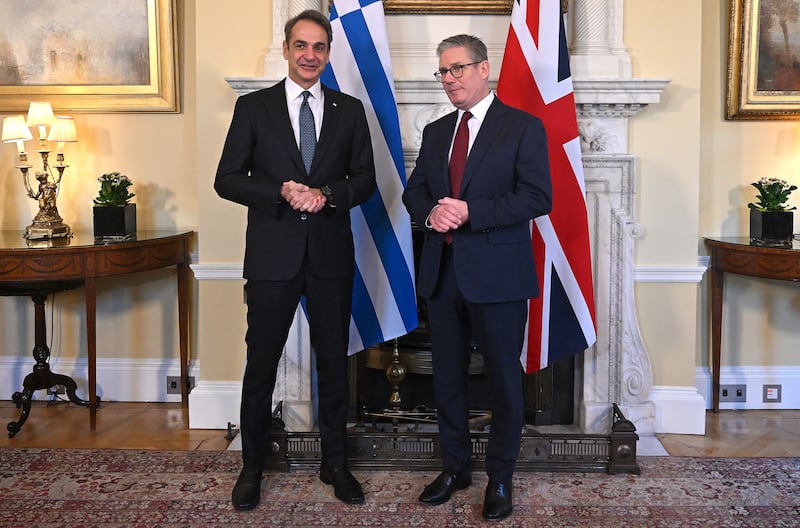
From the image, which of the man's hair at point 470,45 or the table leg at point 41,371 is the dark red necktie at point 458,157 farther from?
the table leg at point 41,371

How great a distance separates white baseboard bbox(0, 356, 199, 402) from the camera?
4.31 meters

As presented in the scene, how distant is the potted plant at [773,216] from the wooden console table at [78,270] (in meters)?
2.84

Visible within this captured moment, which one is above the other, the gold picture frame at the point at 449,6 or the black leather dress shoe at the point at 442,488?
the gold picture frame at the point at 449,6

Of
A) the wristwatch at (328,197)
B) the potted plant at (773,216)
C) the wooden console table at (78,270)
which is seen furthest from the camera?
the potted plant at (773,216)

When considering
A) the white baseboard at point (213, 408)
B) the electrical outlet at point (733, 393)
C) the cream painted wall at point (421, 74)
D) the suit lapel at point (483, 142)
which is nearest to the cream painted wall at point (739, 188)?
the cream painted wall at point (421, 74)

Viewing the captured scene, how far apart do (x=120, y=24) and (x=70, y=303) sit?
1516 mm

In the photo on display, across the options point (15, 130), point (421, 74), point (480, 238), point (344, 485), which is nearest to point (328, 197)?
point (480, 238)

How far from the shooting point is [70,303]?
435 cm

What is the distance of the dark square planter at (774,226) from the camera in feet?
12.3

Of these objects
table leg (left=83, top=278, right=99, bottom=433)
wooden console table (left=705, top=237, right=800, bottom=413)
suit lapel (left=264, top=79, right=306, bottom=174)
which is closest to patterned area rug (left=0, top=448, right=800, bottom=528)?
table leg (left=83, top=278, right=99, bottom=433)

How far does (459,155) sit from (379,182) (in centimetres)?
66

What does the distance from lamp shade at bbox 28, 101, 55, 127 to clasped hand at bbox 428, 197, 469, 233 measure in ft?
7.55

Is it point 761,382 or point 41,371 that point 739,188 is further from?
point 41,371

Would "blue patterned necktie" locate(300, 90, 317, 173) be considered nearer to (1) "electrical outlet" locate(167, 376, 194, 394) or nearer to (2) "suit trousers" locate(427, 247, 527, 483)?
(2) "suit trousers" locate(427, 247, 527, 483)
